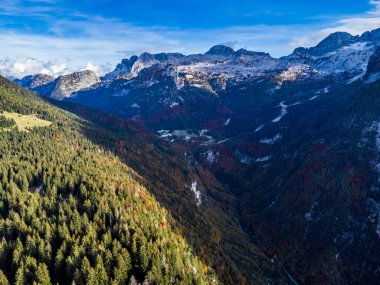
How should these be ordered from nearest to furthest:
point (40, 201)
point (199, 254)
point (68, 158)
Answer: point (40, 201) → point (199, 254) → point (68, 158)

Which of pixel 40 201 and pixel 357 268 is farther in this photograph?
pixel 357 268

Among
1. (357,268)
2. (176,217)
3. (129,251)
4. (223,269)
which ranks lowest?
(357,268)

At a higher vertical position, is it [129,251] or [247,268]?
[129,251]

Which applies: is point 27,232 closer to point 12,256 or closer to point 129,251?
point 12,256

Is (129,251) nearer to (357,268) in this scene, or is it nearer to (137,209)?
(137,209)

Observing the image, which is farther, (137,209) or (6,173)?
(6,173)

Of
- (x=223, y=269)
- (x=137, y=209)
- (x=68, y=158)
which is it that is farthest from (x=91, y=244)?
(x=68, y=158)

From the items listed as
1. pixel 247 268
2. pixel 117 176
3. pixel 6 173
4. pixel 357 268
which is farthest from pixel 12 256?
pixel 357 268

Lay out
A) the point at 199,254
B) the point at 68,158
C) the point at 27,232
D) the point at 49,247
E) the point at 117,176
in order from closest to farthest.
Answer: the point at 49,247, the point at 27,232, the point at 199,254, the point at 117,176, the point at 68,158

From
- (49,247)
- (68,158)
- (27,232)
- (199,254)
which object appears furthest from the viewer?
(68,158)
